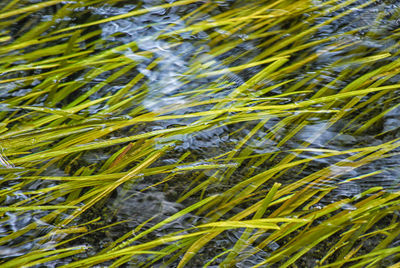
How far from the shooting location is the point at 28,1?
2443mm

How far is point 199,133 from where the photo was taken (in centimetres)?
179

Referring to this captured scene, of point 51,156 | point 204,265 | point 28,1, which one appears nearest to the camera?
point 204,265

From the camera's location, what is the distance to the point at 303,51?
84.0 inches

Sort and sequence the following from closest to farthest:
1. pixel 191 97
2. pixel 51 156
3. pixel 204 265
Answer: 1. pixel 204 265
2. pixel 51 156
3. pixel 191 97

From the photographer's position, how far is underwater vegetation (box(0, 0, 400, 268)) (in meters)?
1.45

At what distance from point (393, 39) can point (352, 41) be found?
0.79 ft

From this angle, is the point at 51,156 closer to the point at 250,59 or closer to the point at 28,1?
the point at 250,59

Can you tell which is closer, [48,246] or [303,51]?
[48,246]

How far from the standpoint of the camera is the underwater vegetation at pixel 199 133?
145 cm

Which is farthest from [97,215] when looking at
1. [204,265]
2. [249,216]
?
[249,216]

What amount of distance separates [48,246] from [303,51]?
174 centimetres

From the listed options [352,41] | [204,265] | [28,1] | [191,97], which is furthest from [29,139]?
[352,41]

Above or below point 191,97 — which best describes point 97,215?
below

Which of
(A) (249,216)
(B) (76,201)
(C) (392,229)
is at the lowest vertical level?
(C) (392,229)
